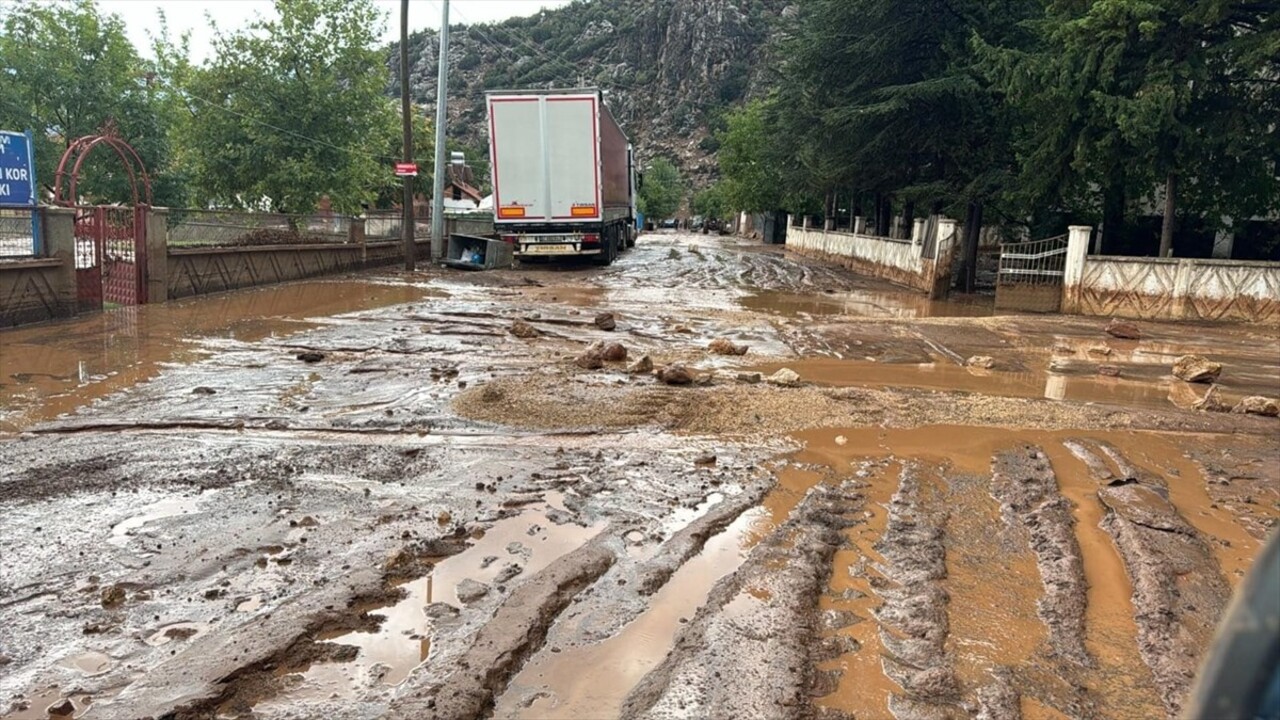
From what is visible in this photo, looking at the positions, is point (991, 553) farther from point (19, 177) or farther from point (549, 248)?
point (549, 248)

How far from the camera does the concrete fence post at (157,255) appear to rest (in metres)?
14.5

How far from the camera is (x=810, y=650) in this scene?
3.40 metres

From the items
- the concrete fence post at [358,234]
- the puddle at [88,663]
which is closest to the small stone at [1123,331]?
the puddle at [88,663]

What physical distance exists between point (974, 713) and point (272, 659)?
252cm

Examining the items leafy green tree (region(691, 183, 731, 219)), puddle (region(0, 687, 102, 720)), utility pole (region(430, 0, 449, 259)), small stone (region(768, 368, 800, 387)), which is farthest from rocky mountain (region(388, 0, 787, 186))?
puddle (region(0, 687, 102, 720))

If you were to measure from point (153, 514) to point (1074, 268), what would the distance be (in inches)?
694

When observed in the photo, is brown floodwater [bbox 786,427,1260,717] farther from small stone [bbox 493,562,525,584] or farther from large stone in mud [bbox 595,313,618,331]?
large stone in mud [bbox 595,313,618,331]

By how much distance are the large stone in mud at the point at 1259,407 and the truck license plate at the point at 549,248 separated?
1785cm

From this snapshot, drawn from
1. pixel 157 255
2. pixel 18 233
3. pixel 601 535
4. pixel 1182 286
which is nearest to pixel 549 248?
pixel 157 255

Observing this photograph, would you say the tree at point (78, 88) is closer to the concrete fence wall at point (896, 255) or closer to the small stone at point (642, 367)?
the concrete fence wall at point (896, 255)

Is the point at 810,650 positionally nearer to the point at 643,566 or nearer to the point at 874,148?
the point at 643,566

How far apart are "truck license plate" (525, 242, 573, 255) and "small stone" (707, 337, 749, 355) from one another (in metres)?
13.8

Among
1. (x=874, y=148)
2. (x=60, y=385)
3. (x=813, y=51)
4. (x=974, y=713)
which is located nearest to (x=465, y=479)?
(x=974, y=713)

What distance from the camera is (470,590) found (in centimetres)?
388
